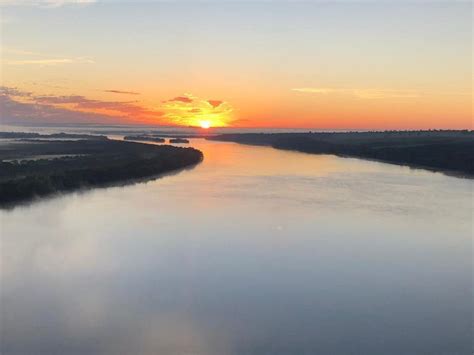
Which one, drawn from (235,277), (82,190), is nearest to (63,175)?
(82,190)

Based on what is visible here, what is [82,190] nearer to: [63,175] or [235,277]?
[63,175]

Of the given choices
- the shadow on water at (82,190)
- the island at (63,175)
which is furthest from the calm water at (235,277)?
the island at (63,175)

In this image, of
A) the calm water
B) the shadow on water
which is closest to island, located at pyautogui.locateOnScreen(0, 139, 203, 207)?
the shadow on water

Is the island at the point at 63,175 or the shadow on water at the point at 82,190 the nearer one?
the shadow on water at the point at 82,190

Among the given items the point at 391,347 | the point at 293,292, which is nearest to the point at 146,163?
the point at 293,292

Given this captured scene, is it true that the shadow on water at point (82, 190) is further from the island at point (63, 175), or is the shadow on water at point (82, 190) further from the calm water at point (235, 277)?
the calm water at point (235, 277)

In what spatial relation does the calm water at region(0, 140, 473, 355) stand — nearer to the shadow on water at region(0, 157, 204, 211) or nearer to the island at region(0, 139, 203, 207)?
the shadow on water at region(0, 157, 204, 211)

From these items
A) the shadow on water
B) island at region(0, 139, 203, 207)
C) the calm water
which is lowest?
the calm water

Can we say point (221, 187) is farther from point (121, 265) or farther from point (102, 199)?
point (121, 265)

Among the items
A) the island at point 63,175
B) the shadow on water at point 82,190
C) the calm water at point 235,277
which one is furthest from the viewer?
the island at point 63,175
